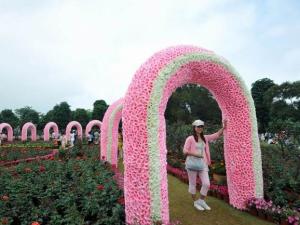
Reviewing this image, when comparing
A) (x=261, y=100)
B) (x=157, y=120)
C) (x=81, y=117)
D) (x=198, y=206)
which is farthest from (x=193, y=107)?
(x=157, y=120)

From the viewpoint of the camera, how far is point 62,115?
194ft

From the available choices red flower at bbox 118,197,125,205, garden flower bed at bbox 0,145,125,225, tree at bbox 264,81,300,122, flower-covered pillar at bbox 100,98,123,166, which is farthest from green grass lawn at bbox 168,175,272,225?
tree at bbox 264,81,300,122

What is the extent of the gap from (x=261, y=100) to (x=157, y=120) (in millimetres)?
39299

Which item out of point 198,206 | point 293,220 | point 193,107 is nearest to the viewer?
point 293,220

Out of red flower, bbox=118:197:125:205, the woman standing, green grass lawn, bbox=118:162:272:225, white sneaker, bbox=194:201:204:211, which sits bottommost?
green grass lawn, bbox=118:162:272:225

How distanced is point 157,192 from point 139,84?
1663 millimetres

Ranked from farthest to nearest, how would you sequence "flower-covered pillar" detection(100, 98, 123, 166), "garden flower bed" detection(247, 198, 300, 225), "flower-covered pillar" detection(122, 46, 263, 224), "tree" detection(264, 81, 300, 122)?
1. "tree" detection(264, 81, 300, 122)
2. "flower-covered pillar" detection(100, 98, 123, 166)
3. "garden flower bed" detection(247, 198, 300, 225)
4. "flower-covered pillar" detection(122, 46, 263, 224)

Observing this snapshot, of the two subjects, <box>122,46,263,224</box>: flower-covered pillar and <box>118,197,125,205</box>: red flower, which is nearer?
<box>122,46,263,224</box>: flower-covered pillar

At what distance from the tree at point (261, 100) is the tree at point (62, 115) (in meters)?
30.9

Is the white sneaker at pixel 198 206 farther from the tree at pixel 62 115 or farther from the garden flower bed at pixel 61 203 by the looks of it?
the tree at pixel 62 115

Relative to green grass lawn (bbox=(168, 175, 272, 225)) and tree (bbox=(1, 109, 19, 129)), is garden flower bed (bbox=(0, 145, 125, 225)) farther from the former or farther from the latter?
tree (bbox=(1, 109, 19, 129))

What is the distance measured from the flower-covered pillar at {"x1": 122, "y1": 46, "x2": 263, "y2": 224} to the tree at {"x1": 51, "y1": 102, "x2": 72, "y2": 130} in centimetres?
5373

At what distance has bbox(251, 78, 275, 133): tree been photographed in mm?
38781

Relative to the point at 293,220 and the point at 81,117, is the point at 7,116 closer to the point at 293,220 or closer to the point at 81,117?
the point at 81,117
